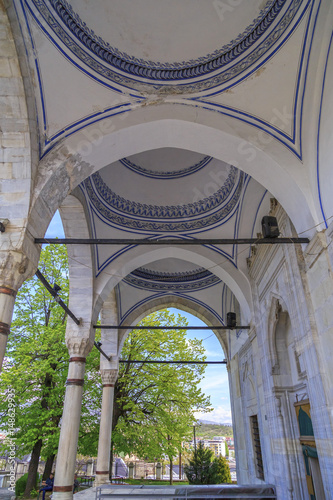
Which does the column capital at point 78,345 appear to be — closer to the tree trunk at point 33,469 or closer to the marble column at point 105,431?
the marble column at point 105,431

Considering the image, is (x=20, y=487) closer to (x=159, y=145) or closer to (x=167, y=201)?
(x=167, y=201)

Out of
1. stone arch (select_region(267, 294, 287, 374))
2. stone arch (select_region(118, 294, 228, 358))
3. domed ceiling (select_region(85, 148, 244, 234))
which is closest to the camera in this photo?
stone arch (select_region(267, 294, 287, 374))

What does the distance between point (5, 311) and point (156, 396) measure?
8.62 metres

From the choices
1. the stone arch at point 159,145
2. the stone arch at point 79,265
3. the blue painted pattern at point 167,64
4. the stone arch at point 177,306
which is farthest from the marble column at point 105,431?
the blue painted pattern at point 167,64

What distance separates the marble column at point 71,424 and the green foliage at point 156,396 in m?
3.42

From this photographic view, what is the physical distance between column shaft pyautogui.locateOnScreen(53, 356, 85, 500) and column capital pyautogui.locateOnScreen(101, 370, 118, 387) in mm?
3005

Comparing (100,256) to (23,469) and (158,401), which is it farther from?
(23,469)

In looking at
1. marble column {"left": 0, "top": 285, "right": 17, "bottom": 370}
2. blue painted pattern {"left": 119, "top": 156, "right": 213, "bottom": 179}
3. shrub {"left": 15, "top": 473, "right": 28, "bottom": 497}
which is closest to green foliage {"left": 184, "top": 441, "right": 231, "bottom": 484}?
shrub {"left": 15, "top": 473, "right": 28, "bottom": 497}

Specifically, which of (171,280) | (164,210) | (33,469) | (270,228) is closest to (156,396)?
(171,280)

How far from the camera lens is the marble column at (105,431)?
845cm

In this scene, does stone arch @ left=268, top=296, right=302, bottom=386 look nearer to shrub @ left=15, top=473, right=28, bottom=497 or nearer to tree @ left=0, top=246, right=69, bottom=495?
tree @ left=0, top=246, right=69, bottom=495

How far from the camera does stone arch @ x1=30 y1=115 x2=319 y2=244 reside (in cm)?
423

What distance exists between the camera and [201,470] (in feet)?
32.0

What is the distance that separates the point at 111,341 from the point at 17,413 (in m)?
2.82
